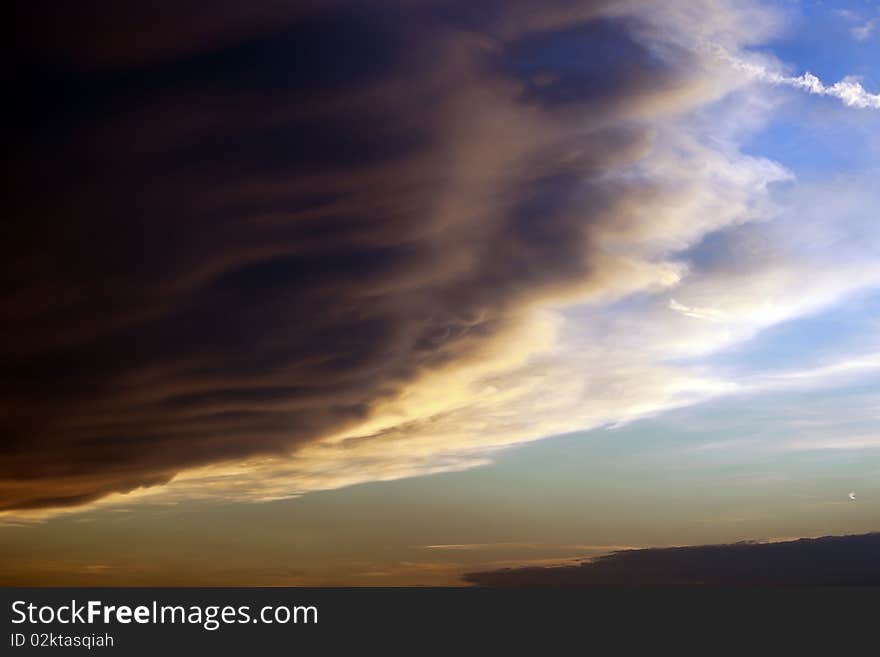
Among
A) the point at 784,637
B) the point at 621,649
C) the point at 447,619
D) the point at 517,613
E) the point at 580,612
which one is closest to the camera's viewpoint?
the point at 621,649

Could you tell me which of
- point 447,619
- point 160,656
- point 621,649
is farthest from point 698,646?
point 160,656

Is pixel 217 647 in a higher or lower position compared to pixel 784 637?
higher

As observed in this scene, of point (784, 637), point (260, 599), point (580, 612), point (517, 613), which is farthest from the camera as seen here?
point (580, 612)

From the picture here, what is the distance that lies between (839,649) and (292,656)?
71542mm

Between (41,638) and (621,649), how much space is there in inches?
2683

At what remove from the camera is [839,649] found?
107 metres

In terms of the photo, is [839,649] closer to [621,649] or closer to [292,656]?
[621,649]

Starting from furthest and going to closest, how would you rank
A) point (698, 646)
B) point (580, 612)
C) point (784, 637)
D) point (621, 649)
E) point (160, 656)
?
point (580, 612) < point (784, 637) < point (698, 646) < point (621, 649) < point (160, 656)

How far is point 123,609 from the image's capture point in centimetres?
6216

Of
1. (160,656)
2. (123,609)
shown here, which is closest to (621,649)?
(160,656)

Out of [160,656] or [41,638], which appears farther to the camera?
[160,656]

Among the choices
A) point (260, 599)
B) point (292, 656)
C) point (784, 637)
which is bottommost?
point (784, 637)

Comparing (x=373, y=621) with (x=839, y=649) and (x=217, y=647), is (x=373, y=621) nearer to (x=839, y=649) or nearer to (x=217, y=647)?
(x=217, y=647)

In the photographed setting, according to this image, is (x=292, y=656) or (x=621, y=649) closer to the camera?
(x=292, y=656)
